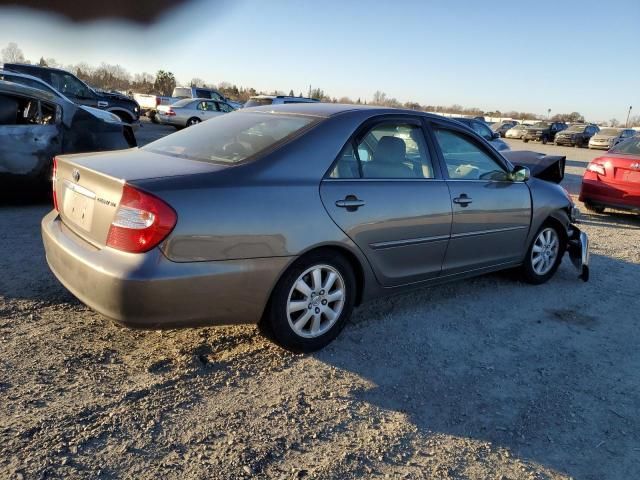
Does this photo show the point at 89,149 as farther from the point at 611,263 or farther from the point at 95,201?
the point at 611,263

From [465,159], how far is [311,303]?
6.70 feet

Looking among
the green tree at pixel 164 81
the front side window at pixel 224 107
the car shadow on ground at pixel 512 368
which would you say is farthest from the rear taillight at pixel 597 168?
the green tree at pixel 164 81

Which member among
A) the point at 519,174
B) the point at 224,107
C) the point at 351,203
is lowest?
the point at 351,203

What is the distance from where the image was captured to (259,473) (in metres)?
2.38

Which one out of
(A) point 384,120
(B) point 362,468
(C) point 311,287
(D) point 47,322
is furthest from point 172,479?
(A) point 384,120

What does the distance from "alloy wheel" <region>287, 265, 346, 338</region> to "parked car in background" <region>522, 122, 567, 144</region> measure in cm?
3900

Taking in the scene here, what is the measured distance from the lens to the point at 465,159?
4.60 m

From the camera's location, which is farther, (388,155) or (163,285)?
(388,155)

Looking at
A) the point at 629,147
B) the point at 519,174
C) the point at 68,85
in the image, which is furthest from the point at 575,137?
the point at 519,174

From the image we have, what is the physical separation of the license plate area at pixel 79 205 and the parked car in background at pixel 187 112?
19.5 metres

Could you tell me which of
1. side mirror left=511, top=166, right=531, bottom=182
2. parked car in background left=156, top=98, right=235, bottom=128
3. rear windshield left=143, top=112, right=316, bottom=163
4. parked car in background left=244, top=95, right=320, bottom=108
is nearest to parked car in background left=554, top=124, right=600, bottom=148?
parked car in background left=156, top=98, right=235, bottom=128

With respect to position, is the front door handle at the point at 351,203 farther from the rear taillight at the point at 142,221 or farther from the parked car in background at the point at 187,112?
the parked car in background at the point at 187,112

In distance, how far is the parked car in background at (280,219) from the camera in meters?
2.86

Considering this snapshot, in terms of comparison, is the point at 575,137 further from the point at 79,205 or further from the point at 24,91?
the point at 79,205
